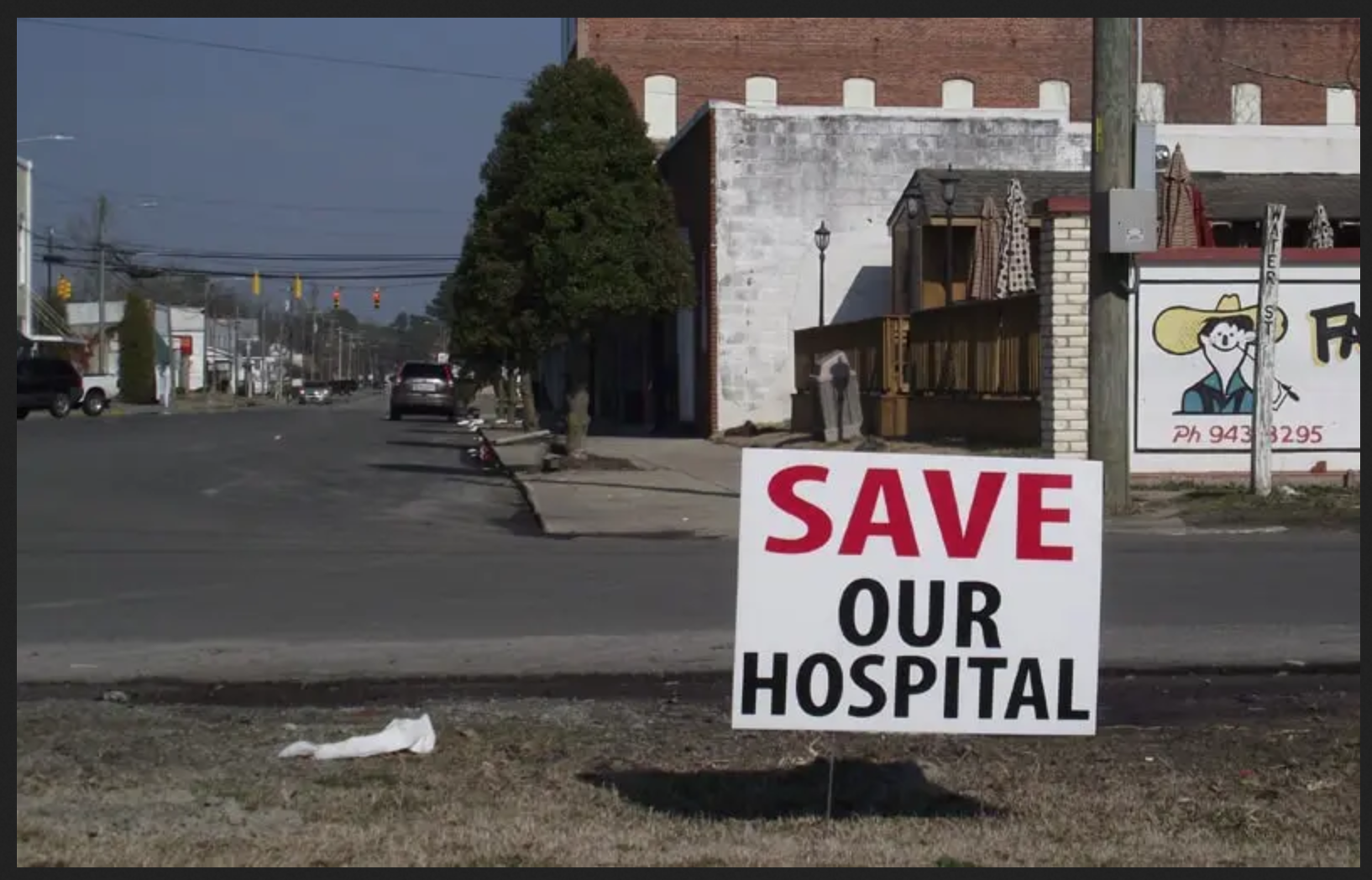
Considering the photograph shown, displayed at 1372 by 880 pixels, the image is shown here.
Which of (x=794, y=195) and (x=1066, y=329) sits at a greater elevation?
(x=794, y=195)

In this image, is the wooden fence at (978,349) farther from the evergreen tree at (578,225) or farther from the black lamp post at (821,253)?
the black lamp post at (821,253)

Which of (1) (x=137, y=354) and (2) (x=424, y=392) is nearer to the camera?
(2) (x=424, y=392)

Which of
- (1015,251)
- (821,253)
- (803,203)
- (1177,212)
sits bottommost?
(1015,251)

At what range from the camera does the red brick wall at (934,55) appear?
57719 millimetres

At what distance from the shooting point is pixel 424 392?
53.0 m

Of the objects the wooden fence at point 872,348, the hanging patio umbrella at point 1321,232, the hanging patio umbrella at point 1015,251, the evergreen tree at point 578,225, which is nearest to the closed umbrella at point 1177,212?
the hanging patio umbrella at point 1015,251

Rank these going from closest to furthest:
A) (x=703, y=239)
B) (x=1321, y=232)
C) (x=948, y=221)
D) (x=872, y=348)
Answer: (x=1321, y=232)
(x=948, y=221)
(x=872, y=348)
(x=703, y=239)

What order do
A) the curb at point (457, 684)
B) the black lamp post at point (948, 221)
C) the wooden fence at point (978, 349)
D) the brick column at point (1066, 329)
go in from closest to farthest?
the curb at point (457, 684) → the brick column at point (1066, 329) → the wooden fence at point (978, 349) → the black lamp post at point (948, 221)

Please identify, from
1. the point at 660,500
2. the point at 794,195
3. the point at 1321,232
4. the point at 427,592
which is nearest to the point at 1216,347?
the point at 660,500

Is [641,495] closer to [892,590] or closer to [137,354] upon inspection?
[892,590]

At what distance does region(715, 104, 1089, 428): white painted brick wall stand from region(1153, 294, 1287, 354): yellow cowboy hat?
16.1 metres

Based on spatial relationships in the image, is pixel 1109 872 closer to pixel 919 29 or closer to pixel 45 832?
pixel 45 832

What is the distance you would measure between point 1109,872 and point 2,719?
4.58 metres

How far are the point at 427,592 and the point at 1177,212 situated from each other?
15.2 metres
